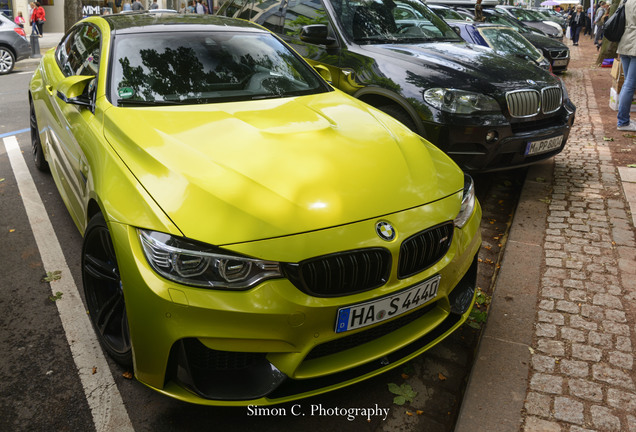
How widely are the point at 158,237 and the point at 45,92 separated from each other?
9.86 feet

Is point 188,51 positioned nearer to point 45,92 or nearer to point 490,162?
point 45,92

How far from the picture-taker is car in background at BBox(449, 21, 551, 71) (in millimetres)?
10055

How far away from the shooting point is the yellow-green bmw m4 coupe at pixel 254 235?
2.22 metres

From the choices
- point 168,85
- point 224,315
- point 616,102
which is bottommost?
point 616,102

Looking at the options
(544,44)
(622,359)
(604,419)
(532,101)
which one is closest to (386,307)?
(604,419)

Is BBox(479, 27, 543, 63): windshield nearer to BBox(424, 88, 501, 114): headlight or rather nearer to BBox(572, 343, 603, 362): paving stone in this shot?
BBox(424, 88, 501, 114): headlight

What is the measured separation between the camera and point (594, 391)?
109 inches

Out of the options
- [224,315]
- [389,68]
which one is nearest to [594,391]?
[224,315]

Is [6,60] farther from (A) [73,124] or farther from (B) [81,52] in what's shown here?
(A) [73,124]

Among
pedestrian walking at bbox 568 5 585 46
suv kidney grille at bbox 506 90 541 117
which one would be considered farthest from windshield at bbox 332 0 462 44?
pedestrian walking at bbox 568 5 585 46

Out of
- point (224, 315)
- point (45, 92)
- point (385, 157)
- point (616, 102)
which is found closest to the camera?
point (224, 315)

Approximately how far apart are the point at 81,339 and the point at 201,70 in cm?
177

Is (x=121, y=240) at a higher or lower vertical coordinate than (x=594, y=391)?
higher

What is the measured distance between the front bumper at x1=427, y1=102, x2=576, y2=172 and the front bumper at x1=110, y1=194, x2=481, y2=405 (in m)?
2.42
